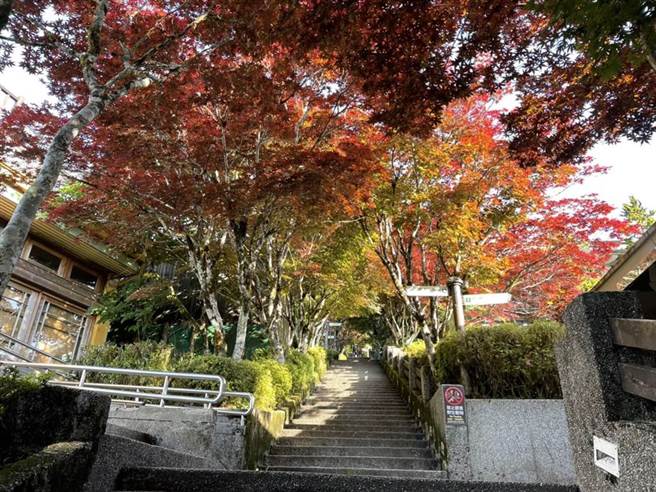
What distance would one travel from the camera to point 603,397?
237 cm

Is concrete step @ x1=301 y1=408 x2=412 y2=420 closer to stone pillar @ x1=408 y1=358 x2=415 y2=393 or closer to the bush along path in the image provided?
the bush along path

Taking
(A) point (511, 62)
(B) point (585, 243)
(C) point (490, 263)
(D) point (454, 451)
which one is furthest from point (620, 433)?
(B) point (585, 243)

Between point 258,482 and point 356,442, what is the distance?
5.82m

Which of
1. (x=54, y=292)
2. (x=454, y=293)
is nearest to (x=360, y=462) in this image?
(x=454, y=293)

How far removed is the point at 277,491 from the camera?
3238 mm

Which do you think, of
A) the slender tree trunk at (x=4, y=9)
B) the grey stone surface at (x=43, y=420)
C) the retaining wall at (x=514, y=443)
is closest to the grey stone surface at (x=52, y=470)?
the grey stone surface at (x=43, y=420)

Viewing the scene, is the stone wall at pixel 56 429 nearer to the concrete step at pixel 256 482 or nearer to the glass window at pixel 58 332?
the concrete step at pixel 256 482

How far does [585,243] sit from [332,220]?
8004mm

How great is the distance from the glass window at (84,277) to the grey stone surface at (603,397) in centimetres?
1761

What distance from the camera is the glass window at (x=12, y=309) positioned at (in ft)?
41.9

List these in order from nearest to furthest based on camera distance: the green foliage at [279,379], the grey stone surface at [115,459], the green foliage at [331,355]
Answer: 1. the grey stone surface at [115,459]
2. the green foliage at [279,379]
3. the green foliage at [331,355]

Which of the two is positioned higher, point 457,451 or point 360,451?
point 457,451

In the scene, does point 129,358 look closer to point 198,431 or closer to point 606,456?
point 198,431

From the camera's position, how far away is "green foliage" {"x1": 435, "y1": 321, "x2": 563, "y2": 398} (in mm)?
6716
